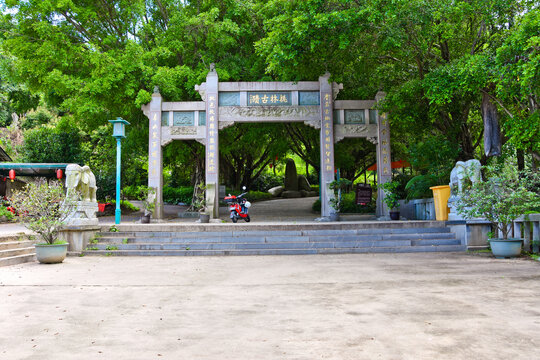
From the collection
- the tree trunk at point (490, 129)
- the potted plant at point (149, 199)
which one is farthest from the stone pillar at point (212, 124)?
the tree trunk at point (490, 129)

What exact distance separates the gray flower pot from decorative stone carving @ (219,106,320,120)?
7682 millimetres

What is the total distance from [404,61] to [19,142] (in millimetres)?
22609

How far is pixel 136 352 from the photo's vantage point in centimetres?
303

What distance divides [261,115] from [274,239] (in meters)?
5.75

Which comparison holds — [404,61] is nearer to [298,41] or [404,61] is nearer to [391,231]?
[298,41]

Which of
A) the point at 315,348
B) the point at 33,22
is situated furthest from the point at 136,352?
the point at 33,22

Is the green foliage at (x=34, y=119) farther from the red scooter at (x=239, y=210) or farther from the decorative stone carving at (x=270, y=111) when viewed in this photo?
the red scooter at (x=239, y=210)

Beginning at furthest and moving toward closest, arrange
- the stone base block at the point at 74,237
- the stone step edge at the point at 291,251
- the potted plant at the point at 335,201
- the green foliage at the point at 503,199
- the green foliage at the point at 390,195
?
the potted plant at the point at 335,201 → the green foliage at the point at 390,195 → the stone base block at the point at 74,237 → the stone step edge at the point at 291,251 → the green foliage at the point at 503,199

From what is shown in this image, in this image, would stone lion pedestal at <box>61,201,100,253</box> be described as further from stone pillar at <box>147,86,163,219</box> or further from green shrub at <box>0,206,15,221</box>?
green shrub at <box>0,206,15,221</box>

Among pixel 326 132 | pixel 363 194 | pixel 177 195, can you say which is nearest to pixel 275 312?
pixel 326 132

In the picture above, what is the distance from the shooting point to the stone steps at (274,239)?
9289mm

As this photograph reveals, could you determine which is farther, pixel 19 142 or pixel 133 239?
pixel 19 142

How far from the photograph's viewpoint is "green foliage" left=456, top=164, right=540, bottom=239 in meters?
7.81

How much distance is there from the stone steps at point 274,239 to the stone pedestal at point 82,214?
505mm
